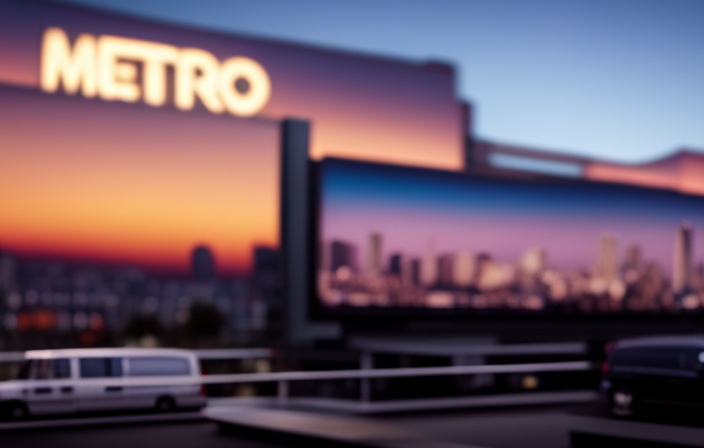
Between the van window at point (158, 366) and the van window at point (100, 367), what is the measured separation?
0.27 metres

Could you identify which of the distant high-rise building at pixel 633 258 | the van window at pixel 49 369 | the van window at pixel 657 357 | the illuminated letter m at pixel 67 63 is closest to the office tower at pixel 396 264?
the distant high-rise building at pixel 633 258

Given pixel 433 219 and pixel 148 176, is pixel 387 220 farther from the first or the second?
pixel 148 176

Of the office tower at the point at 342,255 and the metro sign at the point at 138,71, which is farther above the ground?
the metro sign at the point at 138,71

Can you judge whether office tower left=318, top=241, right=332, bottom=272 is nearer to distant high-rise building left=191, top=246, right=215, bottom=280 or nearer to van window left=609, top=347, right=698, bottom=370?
van window left=609, top=347, right=698, bottom=370

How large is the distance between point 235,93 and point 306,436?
33.6 metres

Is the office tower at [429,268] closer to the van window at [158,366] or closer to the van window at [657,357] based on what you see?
the van window at [657,357]

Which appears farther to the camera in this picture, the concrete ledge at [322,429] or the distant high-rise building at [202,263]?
the distant high-rise building at [202,263]

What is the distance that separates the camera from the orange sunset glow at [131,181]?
43.0 metres

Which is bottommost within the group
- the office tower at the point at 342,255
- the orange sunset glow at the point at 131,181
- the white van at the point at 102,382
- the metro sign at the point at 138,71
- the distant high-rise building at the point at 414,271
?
the white van at the point at 102,382

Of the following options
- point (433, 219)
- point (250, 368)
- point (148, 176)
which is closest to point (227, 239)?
point (148, 176)

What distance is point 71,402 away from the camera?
16344 millimetres

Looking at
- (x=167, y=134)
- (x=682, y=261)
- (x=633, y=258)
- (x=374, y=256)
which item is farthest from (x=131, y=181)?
(x=682, y=261)

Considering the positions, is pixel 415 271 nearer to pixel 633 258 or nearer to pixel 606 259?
pixel 606 259

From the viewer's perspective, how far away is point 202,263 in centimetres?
4956
